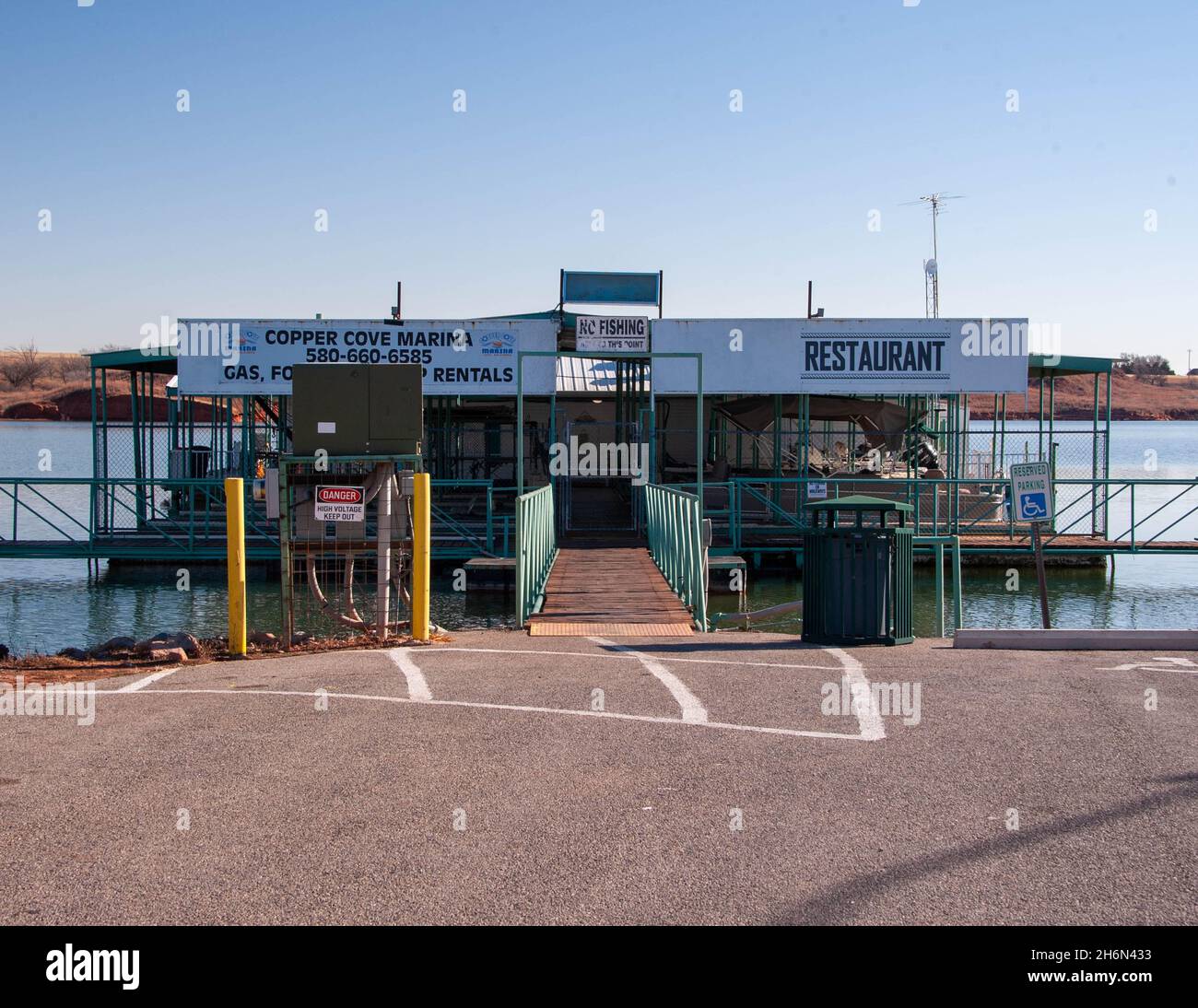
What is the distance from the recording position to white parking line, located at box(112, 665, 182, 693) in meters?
8.89

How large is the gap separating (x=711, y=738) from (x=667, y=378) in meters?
18.3

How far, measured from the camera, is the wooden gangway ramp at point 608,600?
12.4 metres

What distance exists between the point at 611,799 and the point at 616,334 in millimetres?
17841

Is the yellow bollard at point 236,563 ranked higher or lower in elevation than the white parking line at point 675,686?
higher

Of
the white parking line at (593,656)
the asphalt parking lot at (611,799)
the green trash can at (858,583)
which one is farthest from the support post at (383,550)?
the green trash can at (858,583)

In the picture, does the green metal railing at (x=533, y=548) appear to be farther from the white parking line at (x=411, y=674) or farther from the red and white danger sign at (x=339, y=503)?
the white parking line at (x=411, y=674)

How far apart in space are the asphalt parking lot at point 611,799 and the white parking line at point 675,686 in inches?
2.4

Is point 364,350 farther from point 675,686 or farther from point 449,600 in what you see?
point 675,686

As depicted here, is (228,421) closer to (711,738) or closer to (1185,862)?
(711,738)

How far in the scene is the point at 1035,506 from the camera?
A: 508 inches

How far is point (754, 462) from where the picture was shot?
29.0 m

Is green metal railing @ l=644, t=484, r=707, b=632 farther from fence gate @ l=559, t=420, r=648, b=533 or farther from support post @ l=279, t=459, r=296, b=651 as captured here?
support post @ l=279, t=459, r=296, b=651

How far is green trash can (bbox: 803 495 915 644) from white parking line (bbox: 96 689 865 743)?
3.86 metres

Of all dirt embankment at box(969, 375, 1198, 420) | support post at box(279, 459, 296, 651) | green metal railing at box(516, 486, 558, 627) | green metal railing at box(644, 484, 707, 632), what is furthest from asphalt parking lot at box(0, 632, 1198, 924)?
dirt embankment at box(969, 375, 1198, 420)
